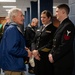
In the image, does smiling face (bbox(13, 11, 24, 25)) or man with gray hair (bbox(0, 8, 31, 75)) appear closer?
man with gray hair (bbox(0, 8, 31, 75))

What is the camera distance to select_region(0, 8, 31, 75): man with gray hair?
2.73 metres

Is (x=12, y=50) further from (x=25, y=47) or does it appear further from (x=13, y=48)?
(x=25, y=47)

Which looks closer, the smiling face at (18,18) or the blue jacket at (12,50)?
the blue jacket at (12,50)

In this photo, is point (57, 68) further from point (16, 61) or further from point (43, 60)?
point (43, 60)

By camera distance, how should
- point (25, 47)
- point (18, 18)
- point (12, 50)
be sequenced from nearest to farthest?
point (12, 50) → point (18, 18) → point (25, 47)

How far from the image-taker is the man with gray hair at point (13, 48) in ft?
8.97

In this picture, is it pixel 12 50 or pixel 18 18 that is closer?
pixel 12 50

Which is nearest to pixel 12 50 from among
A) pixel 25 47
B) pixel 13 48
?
pixel 13 48

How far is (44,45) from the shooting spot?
4199mm

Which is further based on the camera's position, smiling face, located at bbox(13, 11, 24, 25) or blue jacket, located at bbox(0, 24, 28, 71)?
smiling face, located at bbox(13, 11, 24, 25)

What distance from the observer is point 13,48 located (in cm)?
272

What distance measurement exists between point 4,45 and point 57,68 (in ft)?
3.08

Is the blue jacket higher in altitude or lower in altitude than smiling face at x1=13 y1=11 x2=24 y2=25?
lower

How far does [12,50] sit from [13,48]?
3cm
